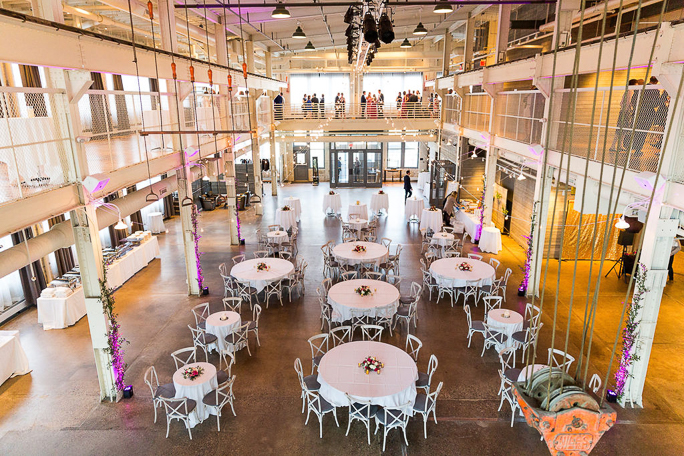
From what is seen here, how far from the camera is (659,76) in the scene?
17.6 ft

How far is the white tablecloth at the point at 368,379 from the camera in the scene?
612 cm

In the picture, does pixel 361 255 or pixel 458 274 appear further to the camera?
pixel 361 255

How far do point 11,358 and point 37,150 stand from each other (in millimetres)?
4238

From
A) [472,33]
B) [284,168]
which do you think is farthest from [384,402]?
[284,168]

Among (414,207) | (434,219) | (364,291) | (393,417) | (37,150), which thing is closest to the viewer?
(37,150)

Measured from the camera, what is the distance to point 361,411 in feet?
21.2

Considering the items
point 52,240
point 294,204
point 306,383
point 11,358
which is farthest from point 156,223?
point 306,383

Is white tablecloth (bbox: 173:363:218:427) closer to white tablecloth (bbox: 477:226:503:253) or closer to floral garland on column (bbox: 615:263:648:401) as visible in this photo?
floral garland on column (bbox: 615:263:648:401)

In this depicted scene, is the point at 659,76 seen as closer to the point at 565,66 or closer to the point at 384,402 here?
the point at 565,66

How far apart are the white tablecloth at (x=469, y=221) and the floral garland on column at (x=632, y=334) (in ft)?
26.4

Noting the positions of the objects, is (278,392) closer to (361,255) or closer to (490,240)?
(361,255)

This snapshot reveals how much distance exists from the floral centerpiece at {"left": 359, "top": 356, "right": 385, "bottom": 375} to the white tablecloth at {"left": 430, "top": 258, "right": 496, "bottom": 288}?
13.4ft

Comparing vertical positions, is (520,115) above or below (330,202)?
above

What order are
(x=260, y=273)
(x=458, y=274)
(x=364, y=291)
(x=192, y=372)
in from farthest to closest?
(x=260, y=273)
(x=458, y=274)
(x=364, y=291)
(x=192, y=372)
